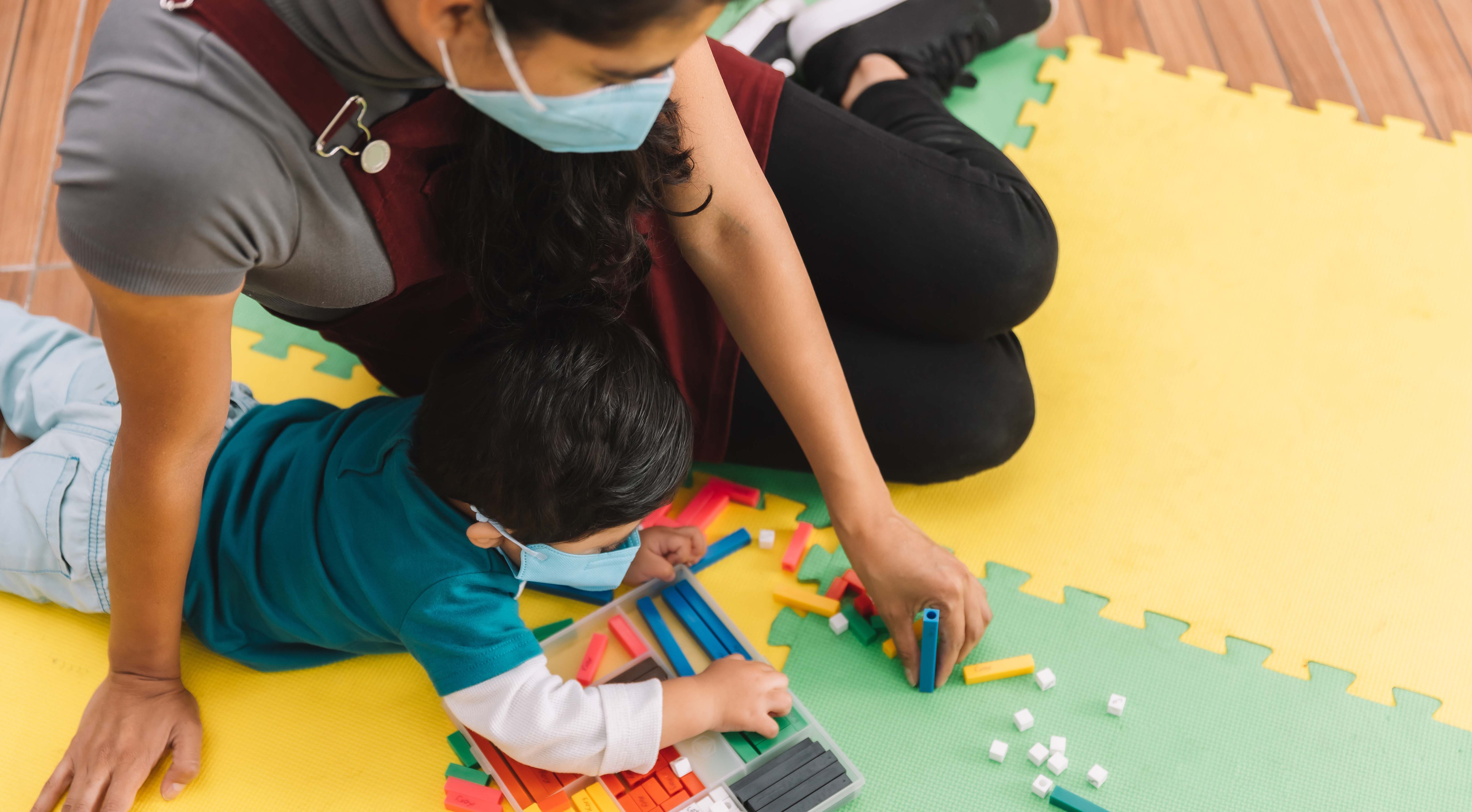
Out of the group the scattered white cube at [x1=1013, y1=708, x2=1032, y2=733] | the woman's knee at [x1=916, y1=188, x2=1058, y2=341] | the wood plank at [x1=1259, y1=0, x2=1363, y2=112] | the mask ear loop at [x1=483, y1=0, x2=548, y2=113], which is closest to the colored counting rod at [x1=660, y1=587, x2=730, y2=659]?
the scattered white cube at [x1=1013, y1=708, x2=1032, y2=733]

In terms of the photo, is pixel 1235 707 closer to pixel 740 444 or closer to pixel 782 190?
pixel 740 444

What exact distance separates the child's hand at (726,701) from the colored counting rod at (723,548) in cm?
17

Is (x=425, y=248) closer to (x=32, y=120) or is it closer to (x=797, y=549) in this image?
(x=797, y=549)

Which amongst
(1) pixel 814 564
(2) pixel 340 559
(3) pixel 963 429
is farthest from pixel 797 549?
(2) pixel 340 559

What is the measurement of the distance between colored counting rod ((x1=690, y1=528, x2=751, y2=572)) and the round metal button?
616 millimetres

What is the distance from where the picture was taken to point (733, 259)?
38.0 inches

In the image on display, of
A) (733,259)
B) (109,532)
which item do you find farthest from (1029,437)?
(109,532)

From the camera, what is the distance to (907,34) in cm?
154

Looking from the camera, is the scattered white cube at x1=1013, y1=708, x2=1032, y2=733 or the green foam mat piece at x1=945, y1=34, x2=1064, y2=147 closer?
the scattered white cube at x1=1013, y1=708, x2=1032, y2=733

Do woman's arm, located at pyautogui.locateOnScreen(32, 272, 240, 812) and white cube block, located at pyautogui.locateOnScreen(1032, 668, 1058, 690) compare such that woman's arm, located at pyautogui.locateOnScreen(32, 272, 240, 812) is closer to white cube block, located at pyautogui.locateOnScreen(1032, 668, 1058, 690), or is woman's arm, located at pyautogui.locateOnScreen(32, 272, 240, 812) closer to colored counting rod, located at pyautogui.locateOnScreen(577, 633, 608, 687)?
colored counting rod, located at pyautogui.locateOnScreen(577, 633, 608, 687)

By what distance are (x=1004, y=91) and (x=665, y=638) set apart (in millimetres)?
1098

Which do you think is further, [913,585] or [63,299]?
[63,299]

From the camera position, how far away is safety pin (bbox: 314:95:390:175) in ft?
2.15

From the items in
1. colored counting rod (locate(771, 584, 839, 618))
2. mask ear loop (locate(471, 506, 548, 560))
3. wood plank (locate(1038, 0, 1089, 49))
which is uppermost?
mask ear loop (locate(471, 506, 548, 560))
